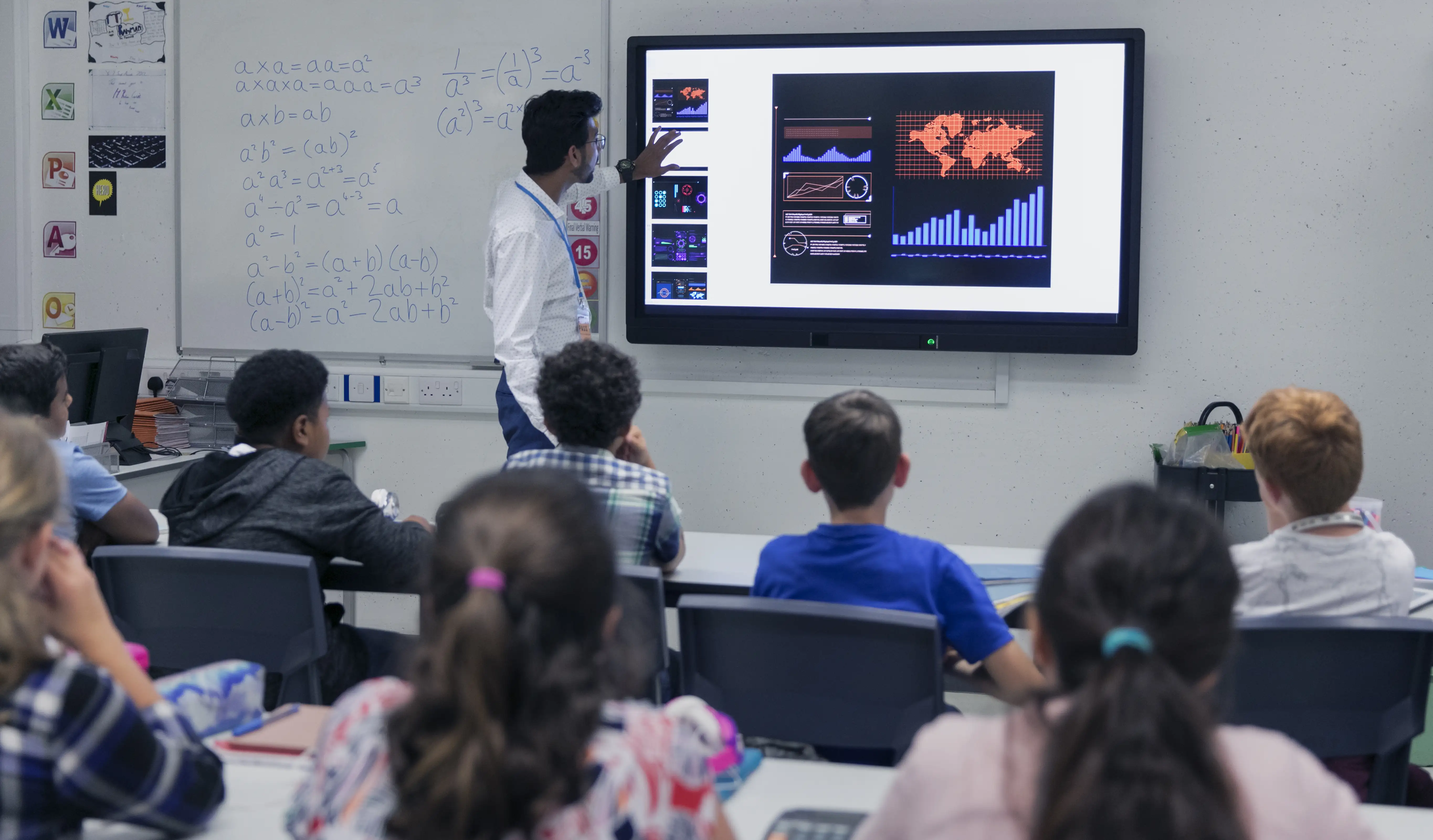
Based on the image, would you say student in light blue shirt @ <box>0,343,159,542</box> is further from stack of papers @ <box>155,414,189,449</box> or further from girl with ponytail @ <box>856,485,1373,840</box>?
girl with ponytail @ <box>856,485,1373,840</box>

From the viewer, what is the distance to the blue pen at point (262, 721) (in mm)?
1538

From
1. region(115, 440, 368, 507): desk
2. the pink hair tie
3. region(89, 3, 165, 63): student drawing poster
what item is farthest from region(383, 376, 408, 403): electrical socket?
the pink hair tie

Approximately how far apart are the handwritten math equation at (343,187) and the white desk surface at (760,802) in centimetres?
300

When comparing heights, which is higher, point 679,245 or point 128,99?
point 128,99

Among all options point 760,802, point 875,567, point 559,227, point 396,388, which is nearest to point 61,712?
point 760,802

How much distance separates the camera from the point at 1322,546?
6.21 ft

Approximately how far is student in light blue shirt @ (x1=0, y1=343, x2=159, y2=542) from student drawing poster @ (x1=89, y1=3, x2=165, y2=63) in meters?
2.10

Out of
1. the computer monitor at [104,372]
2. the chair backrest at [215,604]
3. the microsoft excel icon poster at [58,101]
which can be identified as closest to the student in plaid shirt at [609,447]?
the chair backrest at [215,604]

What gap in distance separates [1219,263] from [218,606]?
3.04 metres

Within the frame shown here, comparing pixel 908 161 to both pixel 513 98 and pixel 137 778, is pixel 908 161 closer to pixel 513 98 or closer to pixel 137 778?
pixel 513 98

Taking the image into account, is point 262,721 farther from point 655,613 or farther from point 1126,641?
point 1126,641

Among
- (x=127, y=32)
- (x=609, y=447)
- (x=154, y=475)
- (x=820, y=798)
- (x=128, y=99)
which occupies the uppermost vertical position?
(x=127, y=32)

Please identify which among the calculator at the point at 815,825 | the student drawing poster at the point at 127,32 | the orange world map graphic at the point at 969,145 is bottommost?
the calculator at the point at 815,825

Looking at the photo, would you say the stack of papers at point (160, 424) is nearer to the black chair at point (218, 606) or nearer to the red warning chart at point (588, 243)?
the red warning chart at point (588, 243)
